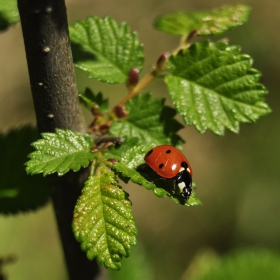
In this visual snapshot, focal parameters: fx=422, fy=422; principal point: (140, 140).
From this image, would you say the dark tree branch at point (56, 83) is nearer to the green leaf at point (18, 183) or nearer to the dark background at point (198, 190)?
the green leaf at point (18, 183)

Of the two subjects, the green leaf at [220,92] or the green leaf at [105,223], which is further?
the green leaf at [220,92]

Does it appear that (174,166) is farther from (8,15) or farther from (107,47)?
(8,15)

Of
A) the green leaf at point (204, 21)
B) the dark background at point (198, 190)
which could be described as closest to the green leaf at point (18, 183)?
the green leaf at point (204, 21)

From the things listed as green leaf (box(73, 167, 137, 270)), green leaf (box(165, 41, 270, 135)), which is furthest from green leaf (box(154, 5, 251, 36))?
green leaf (box(73, 167, 137, 270))

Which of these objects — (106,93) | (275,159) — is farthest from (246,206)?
(106,93)

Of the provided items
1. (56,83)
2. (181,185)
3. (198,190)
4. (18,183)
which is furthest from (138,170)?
(198,190)

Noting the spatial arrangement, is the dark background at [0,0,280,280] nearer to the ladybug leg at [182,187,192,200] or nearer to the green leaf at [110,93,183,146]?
the green leaf at [110,93,183,146]
